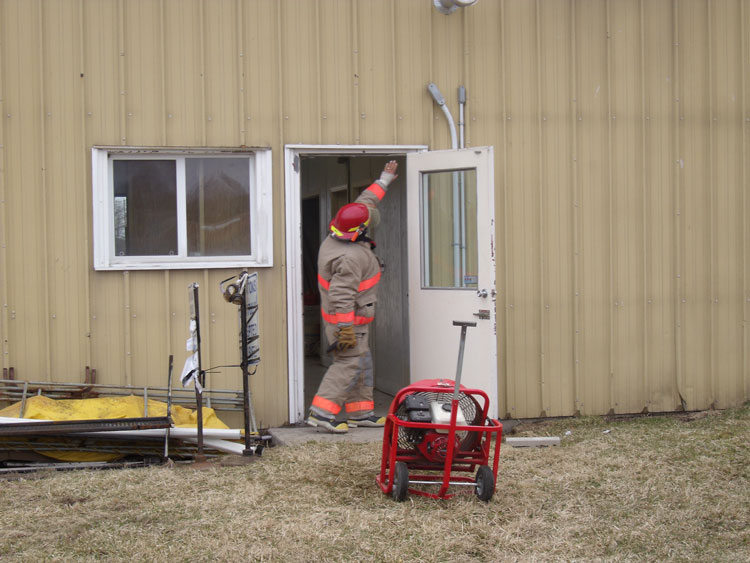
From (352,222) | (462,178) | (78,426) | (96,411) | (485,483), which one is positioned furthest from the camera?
(462,178)

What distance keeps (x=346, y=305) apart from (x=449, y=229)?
50.2 inches

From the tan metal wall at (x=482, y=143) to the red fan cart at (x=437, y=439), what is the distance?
8.40ft

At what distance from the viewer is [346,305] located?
7.11 meters

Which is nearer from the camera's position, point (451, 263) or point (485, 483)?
point (485, 483)

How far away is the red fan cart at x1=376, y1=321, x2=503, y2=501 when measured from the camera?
5102 mm

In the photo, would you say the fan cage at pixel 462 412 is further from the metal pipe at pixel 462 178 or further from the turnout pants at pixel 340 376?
the metal pipe at pixel 462 178

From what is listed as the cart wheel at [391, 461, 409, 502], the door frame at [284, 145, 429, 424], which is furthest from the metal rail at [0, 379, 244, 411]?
the cart wheel at [391, 461, 409, 502]

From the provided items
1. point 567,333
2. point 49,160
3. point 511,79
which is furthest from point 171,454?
point 511,79

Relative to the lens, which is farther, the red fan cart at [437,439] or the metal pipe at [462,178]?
the metal pipe at [462,178]

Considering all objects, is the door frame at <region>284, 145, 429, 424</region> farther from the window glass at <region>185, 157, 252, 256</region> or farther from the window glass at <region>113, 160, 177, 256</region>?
the window glass at <region>113, 160, 177, 256</region>

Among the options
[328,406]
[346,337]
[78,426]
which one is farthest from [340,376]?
[78,426]

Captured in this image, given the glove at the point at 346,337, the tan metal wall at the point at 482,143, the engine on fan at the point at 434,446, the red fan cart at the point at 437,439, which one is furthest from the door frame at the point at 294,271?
→ the engine on fan at the point at 434,446

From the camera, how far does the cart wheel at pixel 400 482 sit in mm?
5152

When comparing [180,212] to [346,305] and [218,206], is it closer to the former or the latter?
[218,206]
